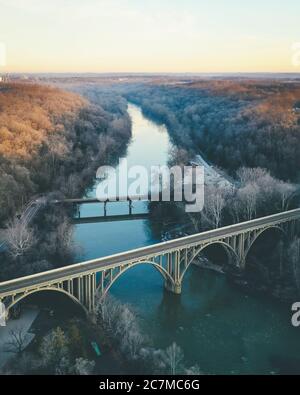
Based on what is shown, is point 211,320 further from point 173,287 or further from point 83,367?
point 83,367

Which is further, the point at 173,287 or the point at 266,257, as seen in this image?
the point at 266,257

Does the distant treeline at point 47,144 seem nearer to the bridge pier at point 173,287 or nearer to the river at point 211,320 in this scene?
the river at point 211,320

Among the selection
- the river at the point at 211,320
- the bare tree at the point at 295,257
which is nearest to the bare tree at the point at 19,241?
the river at the point at 211,320

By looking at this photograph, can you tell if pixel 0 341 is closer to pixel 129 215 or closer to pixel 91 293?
pixel 91 293

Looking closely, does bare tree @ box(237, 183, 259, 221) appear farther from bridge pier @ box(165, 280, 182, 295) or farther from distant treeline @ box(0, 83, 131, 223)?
distant treeline @ box(0, 83, 131, 223)

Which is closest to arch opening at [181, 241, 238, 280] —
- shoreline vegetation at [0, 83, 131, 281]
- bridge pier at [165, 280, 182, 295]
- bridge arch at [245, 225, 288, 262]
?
bridge arch at [245, 225, 288, 262]

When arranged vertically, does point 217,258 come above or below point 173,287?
above

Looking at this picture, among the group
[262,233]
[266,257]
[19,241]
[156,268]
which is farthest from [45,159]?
[266,257]
